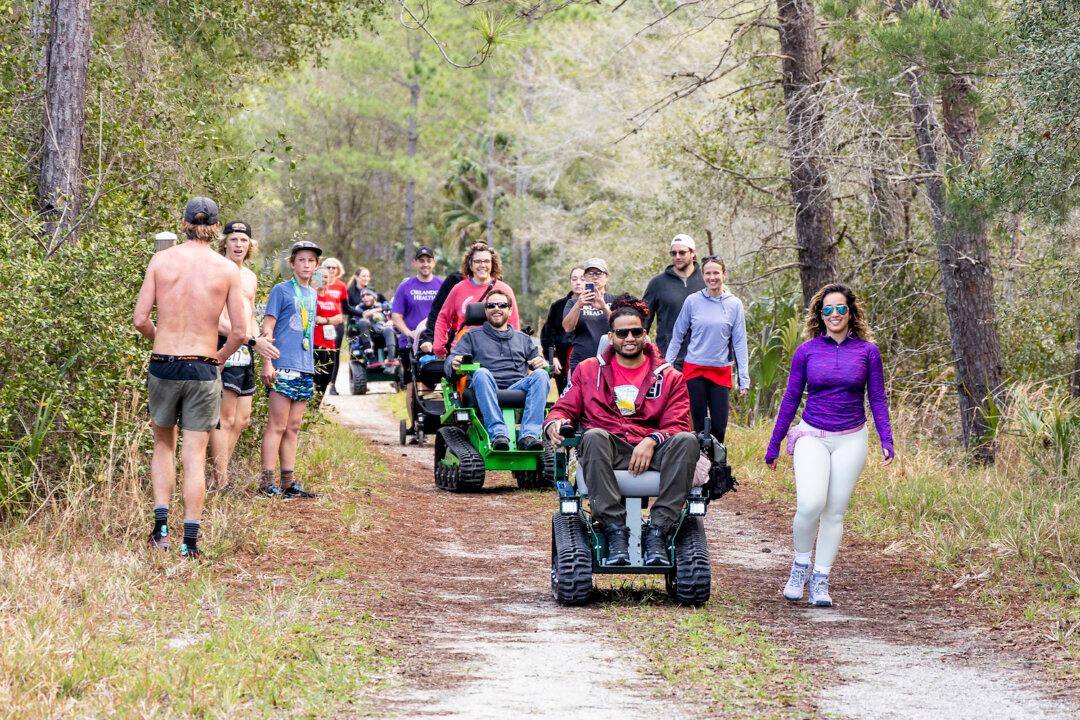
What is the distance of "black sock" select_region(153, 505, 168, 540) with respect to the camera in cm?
783

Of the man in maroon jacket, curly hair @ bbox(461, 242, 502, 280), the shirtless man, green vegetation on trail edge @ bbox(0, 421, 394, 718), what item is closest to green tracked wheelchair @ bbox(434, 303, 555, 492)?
curly hair @ bbox(461, 242, 502, 280)

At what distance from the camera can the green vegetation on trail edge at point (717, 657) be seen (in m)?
5.43

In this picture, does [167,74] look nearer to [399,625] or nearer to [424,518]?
[424,518]

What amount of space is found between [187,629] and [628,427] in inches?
104

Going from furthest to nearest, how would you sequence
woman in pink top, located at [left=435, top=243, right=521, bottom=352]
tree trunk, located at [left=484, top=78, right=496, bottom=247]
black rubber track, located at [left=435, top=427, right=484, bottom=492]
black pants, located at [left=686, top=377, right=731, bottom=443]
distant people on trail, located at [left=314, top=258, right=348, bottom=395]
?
tree trunk, located at [left=484, top=78, right=496, bottom=247] < distant people on trail, located at [left=314, top=258, right=348, bottom=395] < woman in pink top, located at [left=435, top=243, right=521, bottom=352] < black rubber track, located at [left=435, top=427, right=484, bottom=492] < black pants, located at [left=686, top=377, right=731, bottom=443]

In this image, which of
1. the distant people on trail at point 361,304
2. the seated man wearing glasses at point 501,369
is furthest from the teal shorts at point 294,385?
the distant people on trail at point 361,304

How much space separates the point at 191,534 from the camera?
7.81 meters

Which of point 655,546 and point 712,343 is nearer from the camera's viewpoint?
point 655,546

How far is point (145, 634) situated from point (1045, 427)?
7474 millimetres

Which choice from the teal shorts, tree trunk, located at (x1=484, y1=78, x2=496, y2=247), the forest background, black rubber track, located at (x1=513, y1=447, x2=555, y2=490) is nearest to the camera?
the forest background

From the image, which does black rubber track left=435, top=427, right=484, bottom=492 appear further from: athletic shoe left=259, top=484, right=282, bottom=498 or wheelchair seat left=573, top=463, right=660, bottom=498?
wheelchair seat left=573, top=463, right=660, bottom=498

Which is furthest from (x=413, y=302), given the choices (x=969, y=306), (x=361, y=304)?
(x=361, y=304)

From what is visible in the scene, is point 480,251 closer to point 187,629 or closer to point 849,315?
point 849,315

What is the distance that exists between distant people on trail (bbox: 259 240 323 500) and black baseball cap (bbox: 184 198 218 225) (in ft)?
8.24
